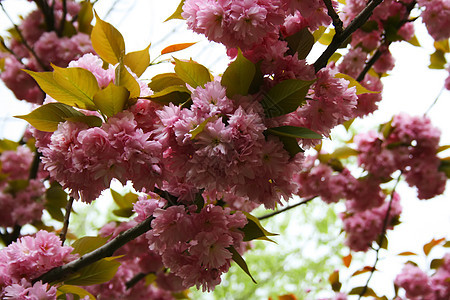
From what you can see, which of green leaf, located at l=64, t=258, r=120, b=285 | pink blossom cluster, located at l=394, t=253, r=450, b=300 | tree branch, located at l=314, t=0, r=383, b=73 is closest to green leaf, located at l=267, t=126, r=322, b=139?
tree branch, located at l=314, t=0, r=383, b=73

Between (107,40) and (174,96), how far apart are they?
0.25 metres

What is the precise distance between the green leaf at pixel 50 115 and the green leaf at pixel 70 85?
0.03 metres

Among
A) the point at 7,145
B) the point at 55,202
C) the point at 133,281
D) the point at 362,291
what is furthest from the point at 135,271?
the point at 362,291

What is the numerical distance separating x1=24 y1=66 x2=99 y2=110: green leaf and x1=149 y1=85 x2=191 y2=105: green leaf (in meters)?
0.13

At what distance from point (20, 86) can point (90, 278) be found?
6.22ft

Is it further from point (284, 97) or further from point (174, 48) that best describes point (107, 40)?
point (284, 97)

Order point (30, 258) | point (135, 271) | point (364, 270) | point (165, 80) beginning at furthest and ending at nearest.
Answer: point (364, 270), point (135, 271), point (30, 258), point (165, 80)

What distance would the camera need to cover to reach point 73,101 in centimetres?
86

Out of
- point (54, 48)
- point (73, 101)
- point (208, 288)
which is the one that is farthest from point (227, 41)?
point (54, 48)

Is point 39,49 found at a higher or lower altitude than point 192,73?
higher

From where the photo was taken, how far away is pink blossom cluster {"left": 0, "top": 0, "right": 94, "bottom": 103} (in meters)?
2.14

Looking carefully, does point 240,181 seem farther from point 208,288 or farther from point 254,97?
point 208,288

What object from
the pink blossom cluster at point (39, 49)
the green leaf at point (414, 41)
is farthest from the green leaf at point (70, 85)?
the green leaf at point (414, 41)

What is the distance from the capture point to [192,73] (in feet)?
2.73
